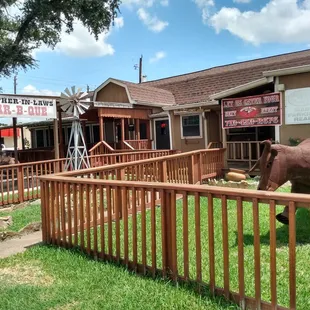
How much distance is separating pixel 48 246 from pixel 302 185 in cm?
404

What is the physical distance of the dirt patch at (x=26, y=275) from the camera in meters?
3.81

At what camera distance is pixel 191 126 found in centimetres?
1608

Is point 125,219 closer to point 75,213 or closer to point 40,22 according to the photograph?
point 75,213

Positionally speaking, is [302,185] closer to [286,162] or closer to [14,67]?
[286,162]

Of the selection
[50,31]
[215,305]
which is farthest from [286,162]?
[50,31]

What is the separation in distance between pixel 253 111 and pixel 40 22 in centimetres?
971

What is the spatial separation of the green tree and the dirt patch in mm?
11913

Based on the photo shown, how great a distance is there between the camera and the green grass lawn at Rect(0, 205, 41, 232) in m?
6.88

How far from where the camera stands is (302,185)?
5352mm

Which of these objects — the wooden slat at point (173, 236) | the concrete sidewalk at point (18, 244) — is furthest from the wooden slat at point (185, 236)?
the concrete sidewalk at point (18, 244)

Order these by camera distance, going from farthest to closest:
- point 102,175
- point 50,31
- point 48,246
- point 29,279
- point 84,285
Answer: point 50,31 < point 102,175 < point 48,246 < point 29,279 < point 84,285

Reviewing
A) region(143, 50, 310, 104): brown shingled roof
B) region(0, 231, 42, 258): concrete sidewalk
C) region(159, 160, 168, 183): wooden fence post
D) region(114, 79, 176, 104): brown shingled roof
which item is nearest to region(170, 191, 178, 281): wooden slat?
region(0, 231, 42, 258): concrete sidewalk

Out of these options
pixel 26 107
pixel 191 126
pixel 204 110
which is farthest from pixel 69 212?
pixel 191 126

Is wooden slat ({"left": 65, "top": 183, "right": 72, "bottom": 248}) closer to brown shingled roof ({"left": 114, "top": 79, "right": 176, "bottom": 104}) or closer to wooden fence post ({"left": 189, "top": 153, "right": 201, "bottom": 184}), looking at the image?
wooden fence post ({"left": 189, "top": 153, "right": 201, "bottom": 184})
